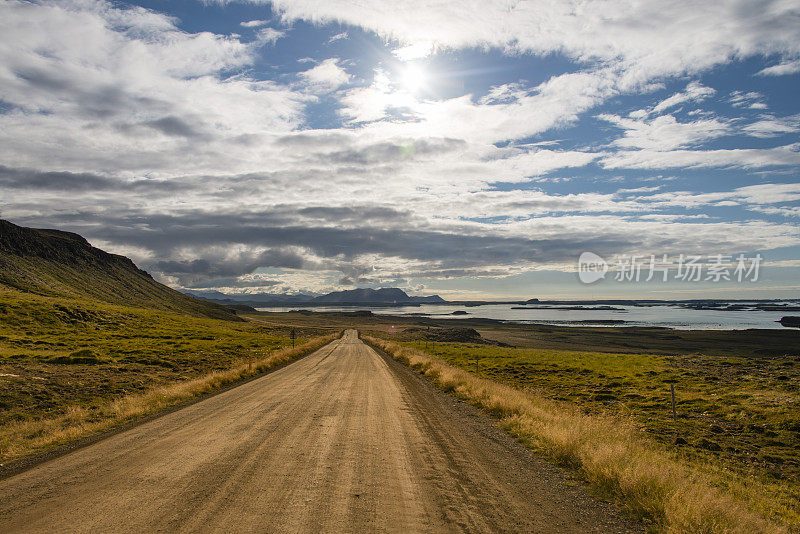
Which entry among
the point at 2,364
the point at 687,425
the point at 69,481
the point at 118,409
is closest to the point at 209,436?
the point at 69,481

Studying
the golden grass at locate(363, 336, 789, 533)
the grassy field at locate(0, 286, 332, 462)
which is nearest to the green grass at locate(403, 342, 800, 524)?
the golden grass at locate(363, 336, 789, 533)

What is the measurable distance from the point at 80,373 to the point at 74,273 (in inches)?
5861

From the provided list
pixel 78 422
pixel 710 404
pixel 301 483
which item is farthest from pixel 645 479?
pixel 710 404

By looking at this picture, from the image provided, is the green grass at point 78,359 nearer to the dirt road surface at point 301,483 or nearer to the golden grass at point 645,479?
the dirt road surface at point 301,483

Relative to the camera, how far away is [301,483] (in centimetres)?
727

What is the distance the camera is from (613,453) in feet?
28.7

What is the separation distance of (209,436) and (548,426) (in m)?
9.25

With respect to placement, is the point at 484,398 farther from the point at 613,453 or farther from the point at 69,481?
the point at 69,481

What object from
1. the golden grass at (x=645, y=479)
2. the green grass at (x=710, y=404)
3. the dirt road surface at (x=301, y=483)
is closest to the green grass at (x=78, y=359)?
the dirt road surface at (x=301, y=483)

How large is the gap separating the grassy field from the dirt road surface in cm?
321

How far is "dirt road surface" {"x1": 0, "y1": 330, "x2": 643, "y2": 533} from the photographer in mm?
5914

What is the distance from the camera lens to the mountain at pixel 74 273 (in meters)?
103

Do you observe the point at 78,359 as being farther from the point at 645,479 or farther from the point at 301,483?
the point at 645,479

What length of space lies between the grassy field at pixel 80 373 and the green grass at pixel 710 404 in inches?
699
